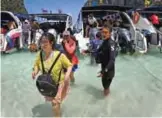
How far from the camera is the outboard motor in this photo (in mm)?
15562

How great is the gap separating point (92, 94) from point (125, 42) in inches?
298

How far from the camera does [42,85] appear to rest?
5.82m

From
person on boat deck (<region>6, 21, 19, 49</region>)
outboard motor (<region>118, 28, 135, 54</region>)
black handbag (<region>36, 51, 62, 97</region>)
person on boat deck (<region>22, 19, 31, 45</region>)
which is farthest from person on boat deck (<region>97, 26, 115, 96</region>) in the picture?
person on boat deck (<region>22, 19, 31, 45</region>)

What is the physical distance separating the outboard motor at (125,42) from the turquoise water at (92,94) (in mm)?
2637

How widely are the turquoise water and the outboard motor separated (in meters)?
2.64

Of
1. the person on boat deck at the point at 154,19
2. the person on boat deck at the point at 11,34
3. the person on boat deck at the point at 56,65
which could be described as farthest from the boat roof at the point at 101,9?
the person on boat deck at the point at 56,65

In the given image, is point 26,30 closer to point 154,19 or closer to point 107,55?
point 154,19

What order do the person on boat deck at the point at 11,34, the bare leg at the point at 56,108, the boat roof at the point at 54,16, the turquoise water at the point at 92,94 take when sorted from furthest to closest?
the boat roof at the point at 54,16, the person on boat deck at the point at 11,34, the turquoise water at the point at 92,94, the bare leg at the point at 56,108

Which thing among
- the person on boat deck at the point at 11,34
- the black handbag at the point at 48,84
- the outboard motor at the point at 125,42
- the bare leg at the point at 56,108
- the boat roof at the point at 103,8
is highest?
the black handbag at the point at 48,84

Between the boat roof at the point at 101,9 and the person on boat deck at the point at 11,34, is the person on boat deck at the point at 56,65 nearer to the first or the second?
the person on boat deck at the point at 11,34

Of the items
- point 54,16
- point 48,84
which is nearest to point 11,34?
point 54,16

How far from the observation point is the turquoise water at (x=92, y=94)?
23.6 ft

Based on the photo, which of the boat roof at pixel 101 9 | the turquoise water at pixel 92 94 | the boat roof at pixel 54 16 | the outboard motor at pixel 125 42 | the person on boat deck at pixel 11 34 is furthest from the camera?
the boat roof at pixel 54 16

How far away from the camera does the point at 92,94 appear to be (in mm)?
8547
